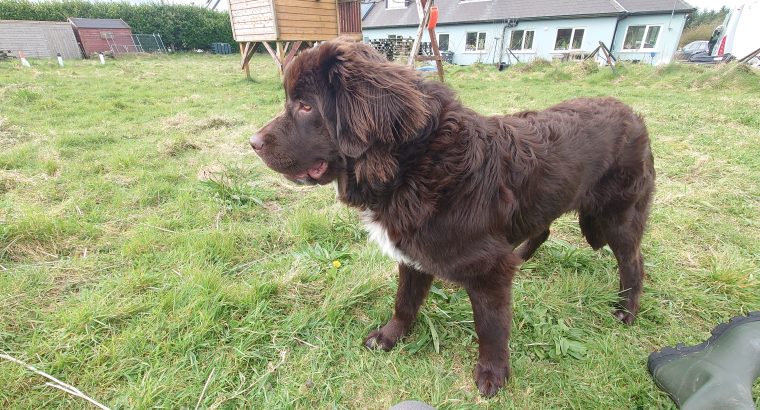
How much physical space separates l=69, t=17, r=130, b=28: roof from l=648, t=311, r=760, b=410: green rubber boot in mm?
29114

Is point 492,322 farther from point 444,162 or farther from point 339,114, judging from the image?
point 339,114

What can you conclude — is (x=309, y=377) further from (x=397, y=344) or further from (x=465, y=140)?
(x=465, y=140)

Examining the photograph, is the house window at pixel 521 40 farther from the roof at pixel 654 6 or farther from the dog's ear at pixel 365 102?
the dog's ear at pixel 365 102

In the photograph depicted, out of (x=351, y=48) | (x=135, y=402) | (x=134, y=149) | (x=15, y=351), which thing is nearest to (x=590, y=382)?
(x=351, y=48)

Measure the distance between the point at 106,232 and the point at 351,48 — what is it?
103 inches

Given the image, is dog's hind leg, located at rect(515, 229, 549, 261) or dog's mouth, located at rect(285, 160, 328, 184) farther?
dog's hind leg, located at rect(515, 229, 549, 261)

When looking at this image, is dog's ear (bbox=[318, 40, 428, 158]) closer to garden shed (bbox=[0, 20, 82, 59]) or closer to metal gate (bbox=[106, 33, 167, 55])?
garden shed (bbox=[0, 20, 82, 59])

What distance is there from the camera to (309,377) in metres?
1.87

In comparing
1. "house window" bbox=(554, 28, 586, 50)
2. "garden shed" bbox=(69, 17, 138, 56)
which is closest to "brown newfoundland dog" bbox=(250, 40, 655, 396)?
"house window" bbox=(554, 28, 586, 50)

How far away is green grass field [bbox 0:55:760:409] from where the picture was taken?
180cm

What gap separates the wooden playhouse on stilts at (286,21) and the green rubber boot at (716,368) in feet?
31.7

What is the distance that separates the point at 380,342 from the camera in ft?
6.86

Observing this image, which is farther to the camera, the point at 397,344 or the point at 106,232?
the point at 106,232

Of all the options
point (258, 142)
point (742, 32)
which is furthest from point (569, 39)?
point (258, 142)
